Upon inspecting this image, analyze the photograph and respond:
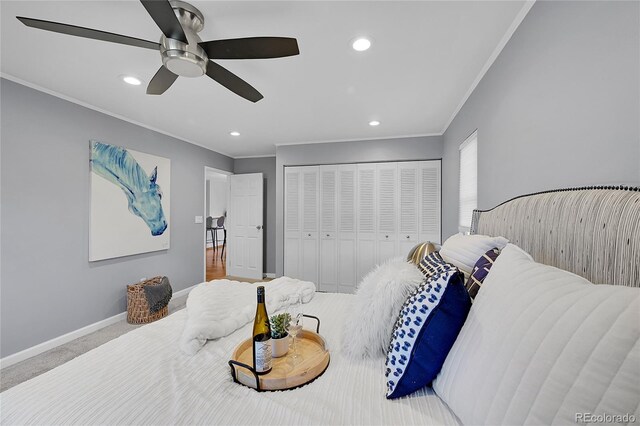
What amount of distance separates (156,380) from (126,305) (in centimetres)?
299

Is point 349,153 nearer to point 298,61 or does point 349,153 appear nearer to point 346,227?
point 346,227

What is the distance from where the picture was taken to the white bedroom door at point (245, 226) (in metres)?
5.35

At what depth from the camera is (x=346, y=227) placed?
4359 mm

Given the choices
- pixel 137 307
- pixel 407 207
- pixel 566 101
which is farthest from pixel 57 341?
pixel 407 207

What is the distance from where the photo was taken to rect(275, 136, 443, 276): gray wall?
13.3 feet

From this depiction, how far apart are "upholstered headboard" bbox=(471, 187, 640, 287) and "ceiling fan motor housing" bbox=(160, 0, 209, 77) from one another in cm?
200

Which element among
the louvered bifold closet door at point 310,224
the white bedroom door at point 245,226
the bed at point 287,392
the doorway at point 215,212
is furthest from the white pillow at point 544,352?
the doorway at point 215,212

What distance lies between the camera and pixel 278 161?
463 cm

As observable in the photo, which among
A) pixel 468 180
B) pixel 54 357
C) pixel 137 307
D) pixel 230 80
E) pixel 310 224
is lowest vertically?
pixel 54 357

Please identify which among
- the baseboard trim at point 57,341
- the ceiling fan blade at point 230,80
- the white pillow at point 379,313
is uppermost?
the ceiling fan blade at point 230,80

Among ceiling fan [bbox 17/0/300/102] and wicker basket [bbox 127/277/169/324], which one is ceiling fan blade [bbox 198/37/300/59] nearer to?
ceiling fan [bbox 17/0/300/102]

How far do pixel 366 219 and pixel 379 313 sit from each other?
127 inches

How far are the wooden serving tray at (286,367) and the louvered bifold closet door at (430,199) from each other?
321 cm

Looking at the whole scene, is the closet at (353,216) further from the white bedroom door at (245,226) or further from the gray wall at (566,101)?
the gray wall at (566,101)
